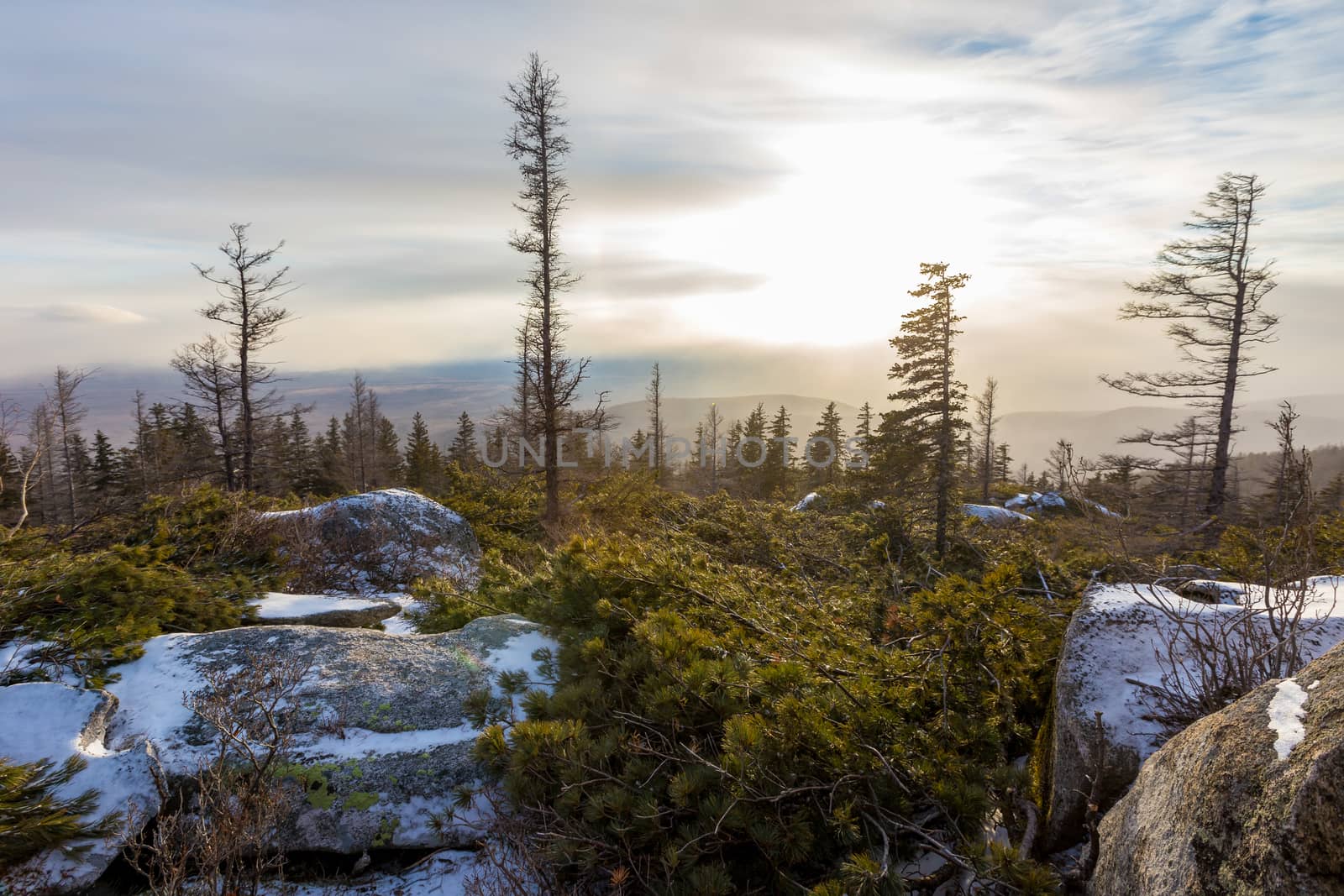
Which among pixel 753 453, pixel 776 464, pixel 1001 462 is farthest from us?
pixel 1001 462

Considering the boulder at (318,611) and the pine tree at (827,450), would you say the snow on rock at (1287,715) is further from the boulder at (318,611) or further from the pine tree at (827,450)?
the pine tree at (827,450)

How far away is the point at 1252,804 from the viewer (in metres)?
1.44

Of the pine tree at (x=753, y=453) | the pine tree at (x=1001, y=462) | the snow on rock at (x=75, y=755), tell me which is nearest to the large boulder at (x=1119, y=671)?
the snow on rock at (x=75, y=755)

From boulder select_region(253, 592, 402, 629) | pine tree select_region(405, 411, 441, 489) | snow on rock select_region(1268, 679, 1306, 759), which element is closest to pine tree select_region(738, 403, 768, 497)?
pine tree select_region(405, 411, 441, 489)

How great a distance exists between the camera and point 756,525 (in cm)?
1171

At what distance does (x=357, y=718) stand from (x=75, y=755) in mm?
1339

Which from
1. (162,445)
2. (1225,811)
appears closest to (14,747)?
(1225,811)

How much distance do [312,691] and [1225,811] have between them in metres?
4.63

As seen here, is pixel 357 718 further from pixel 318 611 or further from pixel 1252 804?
pixel 1252 804

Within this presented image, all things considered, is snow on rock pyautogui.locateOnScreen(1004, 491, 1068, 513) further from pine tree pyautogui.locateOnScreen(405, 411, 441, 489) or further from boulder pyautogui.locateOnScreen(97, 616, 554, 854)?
pine tree pyautogui.locateOnScreen(405, 411, 441, 489)

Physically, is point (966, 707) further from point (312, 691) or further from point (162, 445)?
point (162, 445)

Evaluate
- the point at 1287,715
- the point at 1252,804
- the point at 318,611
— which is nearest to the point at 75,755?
the point at 318,611

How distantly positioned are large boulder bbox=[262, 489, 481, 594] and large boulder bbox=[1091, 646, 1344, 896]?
9.59 meters

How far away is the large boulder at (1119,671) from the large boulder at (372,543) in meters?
8.99
